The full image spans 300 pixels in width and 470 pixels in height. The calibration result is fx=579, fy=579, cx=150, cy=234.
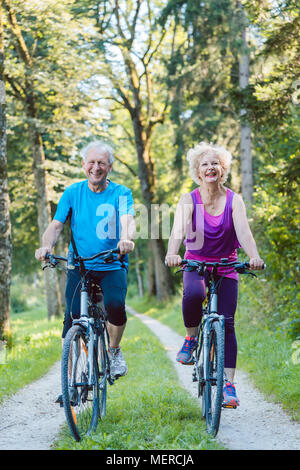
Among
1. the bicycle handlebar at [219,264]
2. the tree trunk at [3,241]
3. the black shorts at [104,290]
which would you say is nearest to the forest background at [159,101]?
the tree trunk at [3,241]

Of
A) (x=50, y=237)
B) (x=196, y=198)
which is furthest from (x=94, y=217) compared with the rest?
(x=196, y=198)

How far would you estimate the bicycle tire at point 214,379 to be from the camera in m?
4.30

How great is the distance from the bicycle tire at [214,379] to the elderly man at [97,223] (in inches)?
32.3

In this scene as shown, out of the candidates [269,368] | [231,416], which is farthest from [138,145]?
[231,416]

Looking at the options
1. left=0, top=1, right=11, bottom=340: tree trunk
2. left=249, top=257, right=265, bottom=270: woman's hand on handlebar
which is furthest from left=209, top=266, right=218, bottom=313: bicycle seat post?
left=0, top=1, right=11, bottom=340: tree trunk

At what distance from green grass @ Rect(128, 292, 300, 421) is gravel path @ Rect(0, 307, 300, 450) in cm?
13

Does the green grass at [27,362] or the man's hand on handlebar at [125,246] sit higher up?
the man's hand on handlebar at [125,246]

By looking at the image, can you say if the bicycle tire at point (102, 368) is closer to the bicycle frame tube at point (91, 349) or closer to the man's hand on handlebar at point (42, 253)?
the bicycle frame tube at point (91, 349)

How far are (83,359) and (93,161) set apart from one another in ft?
5.29

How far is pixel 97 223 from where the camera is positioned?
4.77 m

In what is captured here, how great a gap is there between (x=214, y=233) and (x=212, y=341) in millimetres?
878

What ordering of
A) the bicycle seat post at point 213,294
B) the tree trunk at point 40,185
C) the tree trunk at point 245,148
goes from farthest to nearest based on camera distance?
the tree trunk at point 40,185 → the tree trunk at point 245,148 → the bicycle seat post at point 213,294

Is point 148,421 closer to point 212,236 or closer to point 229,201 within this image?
point 212,236

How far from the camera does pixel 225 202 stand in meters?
4.86
